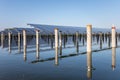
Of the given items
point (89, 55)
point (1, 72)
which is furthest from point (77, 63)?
point (1, 72)

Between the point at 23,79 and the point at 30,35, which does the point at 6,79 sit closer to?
the point at 23,79

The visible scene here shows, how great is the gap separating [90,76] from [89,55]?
7.71ft

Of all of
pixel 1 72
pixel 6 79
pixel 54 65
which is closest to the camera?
pixel 6 79

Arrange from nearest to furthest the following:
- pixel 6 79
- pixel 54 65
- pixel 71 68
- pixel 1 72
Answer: pixel 6 79 → pixel 1 72 → pixel 71 68 → pixel 54 65

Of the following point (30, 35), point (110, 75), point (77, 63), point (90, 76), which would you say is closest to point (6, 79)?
point (90, 76)

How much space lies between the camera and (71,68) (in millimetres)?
19375

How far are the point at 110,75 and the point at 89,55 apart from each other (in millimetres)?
2474

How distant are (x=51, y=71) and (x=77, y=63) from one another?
4.19 meters

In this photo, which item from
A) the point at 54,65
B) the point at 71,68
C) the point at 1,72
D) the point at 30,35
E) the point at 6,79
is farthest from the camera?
the point at 30,35

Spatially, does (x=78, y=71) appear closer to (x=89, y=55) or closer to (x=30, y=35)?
(x=89, y=55)

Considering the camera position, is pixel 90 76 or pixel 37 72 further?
pixel 37 72

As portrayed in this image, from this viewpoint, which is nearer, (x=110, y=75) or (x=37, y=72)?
(x=110, y=75)

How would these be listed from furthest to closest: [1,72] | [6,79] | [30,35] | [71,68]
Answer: [30,35] → [71,68] → [1,72] → [6,79]

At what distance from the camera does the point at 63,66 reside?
20.2 metres
